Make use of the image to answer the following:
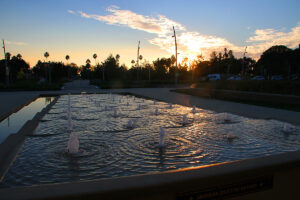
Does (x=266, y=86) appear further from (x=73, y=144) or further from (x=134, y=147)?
(x=73, y=144)

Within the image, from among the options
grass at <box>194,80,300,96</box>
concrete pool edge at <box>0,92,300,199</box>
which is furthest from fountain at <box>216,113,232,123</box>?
grass at <box>194,80,300,96</box>

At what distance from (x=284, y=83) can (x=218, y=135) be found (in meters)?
11.0

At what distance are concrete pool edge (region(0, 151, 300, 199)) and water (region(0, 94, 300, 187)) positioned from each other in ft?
4.84

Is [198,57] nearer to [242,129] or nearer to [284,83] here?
[284,83]

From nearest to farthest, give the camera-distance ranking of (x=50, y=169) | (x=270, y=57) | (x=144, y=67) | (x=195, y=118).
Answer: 1. (x=50, y=169)
2. (x=195, y=118)
3. (x=270, y=57)
4. (x=144, y=67)

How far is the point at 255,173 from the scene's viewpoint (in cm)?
264

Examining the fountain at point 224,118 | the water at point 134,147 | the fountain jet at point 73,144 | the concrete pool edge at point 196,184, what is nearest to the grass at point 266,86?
the fountain at point 224,118

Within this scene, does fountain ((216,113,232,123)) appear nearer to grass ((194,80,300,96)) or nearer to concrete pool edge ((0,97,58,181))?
concrete pool edge ((0,97,58,181))

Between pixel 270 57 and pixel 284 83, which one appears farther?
pixel 270 57

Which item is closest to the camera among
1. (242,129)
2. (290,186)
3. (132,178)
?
(132,178)

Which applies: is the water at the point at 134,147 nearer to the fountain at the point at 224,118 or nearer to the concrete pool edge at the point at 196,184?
the fountain at the point at 224,118

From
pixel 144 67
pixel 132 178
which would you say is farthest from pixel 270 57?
pixel 132 178

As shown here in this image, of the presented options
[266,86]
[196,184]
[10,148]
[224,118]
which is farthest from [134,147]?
[266,86]

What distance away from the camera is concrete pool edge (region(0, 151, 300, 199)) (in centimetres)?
204
